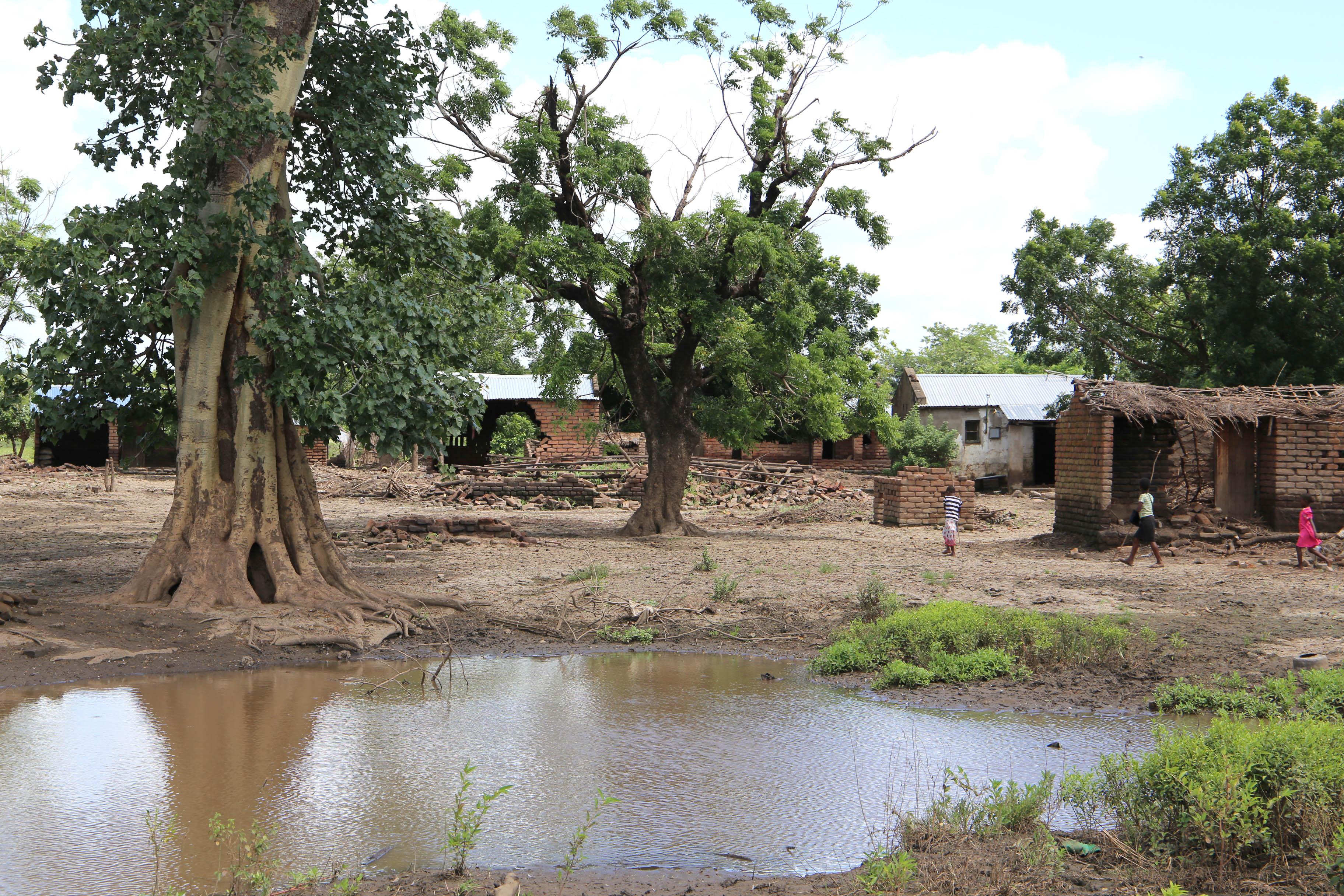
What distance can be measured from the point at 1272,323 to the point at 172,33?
23.0 metres

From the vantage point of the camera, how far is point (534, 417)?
34.2 m

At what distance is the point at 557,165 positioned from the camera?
16.3 metres

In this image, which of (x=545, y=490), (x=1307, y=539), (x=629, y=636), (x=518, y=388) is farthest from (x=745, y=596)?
(x=518, y=388)

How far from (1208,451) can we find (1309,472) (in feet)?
4.38

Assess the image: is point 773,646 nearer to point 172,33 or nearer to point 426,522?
point 172,33

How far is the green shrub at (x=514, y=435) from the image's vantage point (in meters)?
30.0

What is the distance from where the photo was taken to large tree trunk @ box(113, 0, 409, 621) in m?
9.61

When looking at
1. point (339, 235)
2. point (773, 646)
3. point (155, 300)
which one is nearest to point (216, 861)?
point (773, 646)

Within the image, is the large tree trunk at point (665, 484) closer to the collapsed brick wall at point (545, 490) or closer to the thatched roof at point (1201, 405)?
the collapsed brick wall at point (545, 490)

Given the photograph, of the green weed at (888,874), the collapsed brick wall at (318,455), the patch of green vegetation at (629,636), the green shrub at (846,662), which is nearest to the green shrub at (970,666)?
the green shrub at (846,662)

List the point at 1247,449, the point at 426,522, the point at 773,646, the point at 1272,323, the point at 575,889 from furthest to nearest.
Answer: the point at 1272,323
the point at 426,522
the point at 1247,449
the point at 773,646
the point at 575,889

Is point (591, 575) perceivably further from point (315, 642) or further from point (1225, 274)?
point (1225, 274)

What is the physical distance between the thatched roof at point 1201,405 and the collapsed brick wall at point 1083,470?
365 millimetres

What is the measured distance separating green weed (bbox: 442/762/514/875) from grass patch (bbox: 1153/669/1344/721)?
445 centimetres
